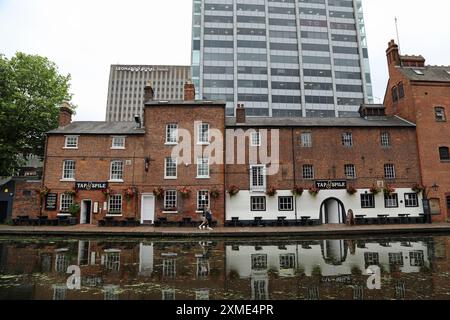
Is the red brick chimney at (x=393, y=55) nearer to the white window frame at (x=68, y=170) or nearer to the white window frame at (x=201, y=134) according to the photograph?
the white window frame at (x=201, y=134)

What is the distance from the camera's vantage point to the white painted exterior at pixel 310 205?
22.0 meters

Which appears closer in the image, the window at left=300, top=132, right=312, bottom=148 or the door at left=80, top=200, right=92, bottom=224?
the door at left=80, top=200, right=92, bottom=224

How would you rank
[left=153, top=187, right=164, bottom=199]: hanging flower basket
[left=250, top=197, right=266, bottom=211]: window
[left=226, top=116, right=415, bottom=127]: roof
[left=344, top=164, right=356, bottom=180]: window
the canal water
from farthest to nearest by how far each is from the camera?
[left=226, top=116, right=415, bottom=127]: roof, [left=344, top=164, right=356, bottom=180]: window, [left=250, top=197, right=266, bottom=211]: window, [left=153, top=187, right=164, bottom=199]: hanging flower basket, the canal water

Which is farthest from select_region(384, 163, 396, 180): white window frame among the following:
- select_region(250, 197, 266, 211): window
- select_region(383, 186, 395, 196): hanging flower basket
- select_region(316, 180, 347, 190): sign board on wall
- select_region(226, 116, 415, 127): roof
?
select_region(250, 197, 266, 211): window

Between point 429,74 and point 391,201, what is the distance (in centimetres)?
1282

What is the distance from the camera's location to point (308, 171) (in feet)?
75.4

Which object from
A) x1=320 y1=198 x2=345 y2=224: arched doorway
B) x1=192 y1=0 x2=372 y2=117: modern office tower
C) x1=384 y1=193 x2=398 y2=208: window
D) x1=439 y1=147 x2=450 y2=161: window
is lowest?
x1=320 y1=198 x2=345 y2=224: arched doorway

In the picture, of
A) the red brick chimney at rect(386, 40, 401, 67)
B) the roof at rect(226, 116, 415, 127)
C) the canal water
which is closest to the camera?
the canal water

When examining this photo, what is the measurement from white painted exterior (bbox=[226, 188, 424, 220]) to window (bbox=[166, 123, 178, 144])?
6276 millimetres

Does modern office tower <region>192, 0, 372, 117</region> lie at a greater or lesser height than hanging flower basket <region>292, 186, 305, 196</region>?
greater

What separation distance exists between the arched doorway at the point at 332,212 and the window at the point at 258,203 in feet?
17.0

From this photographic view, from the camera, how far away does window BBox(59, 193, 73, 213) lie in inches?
862

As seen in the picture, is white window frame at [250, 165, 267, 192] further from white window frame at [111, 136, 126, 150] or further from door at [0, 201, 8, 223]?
door at [0, 201, 8, 223]
